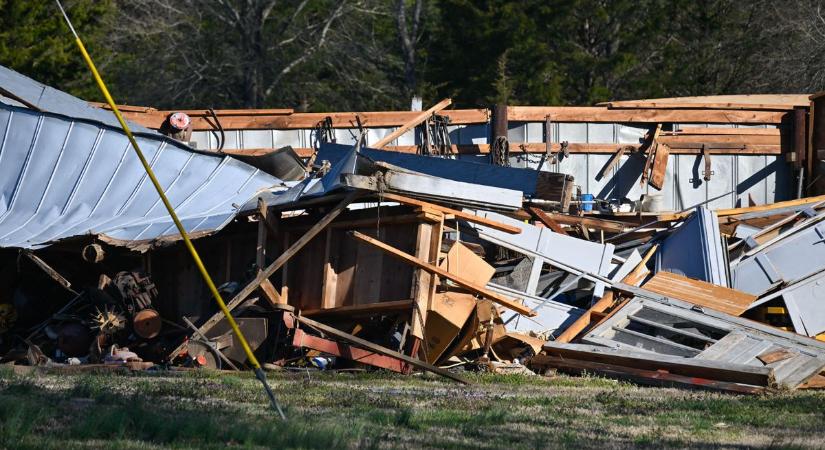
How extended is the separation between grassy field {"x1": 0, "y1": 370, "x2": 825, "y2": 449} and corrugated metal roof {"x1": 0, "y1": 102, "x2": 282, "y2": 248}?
303 cm

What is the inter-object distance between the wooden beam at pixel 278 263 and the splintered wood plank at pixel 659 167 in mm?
6952

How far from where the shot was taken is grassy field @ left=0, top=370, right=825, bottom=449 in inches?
307

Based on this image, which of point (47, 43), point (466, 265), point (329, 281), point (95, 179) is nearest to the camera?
point (329, 281)

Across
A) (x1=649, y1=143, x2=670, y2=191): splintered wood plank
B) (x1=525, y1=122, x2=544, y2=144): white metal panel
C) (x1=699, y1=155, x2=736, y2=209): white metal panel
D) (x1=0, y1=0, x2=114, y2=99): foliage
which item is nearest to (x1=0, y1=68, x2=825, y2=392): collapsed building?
(x1=525, y1=122, x2=544, y2=144): white metal panel

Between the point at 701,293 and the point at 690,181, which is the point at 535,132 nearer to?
the point at 690,181

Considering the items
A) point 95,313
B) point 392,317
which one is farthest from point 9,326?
A: point 392,317

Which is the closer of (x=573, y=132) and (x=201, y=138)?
(x=201, y=138)

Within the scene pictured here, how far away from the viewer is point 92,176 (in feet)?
49.5

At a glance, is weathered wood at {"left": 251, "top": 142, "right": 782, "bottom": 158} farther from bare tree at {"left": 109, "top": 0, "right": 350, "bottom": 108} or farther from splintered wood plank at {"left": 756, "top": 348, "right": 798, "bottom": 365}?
bare tree at {"left": 109, "top": 0, "right": 350, "bottom": 108}

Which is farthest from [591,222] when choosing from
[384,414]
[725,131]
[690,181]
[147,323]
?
[384,414]

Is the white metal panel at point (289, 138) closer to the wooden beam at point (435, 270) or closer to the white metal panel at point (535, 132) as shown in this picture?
the white metal panel at point (535, 132)

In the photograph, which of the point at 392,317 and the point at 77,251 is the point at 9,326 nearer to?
the point at 77,251

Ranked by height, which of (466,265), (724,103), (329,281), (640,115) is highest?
(724,103)

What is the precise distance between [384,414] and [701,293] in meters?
5.94
